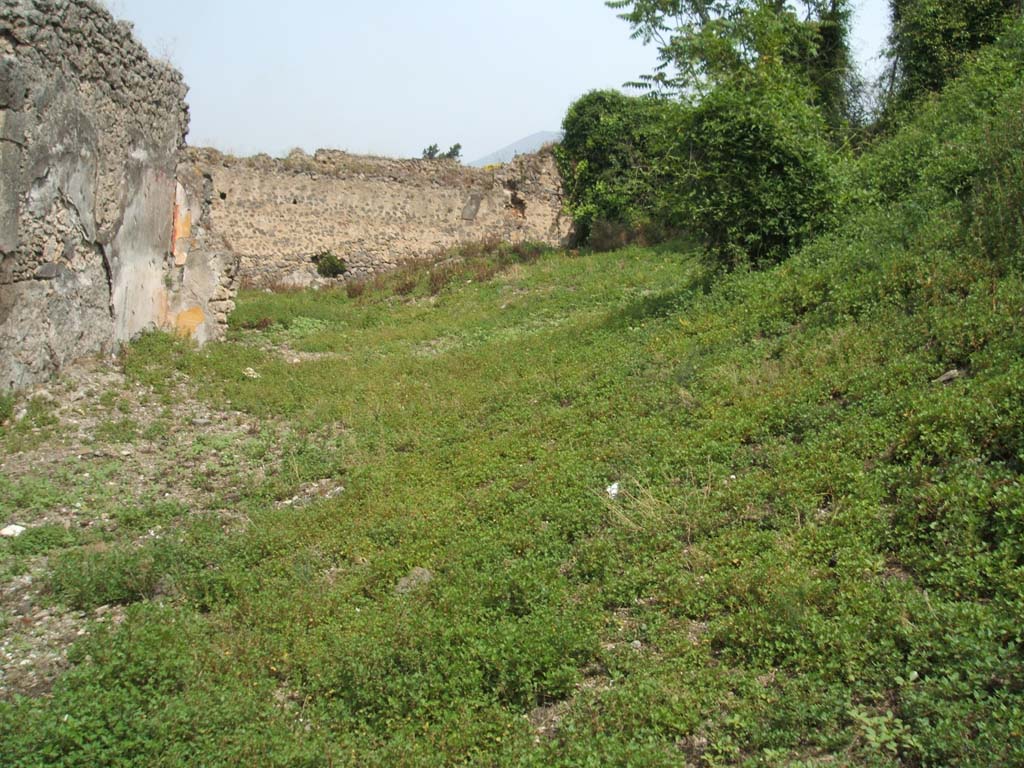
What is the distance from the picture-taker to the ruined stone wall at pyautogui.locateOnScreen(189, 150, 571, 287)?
723 inches

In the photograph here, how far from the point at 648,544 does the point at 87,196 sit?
6738 mm

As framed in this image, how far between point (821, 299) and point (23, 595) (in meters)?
5.95

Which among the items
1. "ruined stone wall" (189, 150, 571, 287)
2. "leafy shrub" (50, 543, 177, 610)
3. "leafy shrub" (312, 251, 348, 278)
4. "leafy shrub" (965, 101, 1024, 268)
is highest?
"ruined stone wall" (189, 150, 571, 287)

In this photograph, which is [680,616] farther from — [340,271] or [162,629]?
[340,271]

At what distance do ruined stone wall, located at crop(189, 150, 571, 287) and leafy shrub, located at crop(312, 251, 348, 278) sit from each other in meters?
0.15

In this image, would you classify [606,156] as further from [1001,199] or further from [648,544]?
[648,544]

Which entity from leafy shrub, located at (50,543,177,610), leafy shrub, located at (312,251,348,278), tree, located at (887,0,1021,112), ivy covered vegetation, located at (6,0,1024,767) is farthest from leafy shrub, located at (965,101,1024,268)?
leafy shrub, located at (312,251,348,278)

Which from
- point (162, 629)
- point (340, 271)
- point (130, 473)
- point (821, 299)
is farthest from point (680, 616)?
point (340, 271)

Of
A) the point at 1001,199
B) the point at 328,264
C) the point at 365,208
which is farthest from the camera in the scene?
the point at 365,208

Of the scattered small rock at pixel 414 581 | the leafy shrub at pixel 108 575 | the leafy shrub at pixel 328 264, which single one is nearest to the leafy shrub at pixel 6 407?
the leafy shrub at pixel 108 575

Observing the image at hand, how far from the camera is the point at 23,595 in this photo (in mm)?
4473

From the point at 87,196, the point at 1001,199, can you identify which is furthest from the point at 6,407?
the point at 1001,199

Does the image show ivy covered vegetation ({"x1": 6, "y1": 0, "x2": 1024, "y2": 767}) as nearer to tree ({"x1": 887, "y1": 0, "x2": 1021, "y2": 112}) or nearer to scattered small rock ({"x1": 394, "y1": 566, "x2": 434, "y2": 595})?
scattered small rock ({"x1": 394, "y1": 566, "x2": 434, "y2": 595})

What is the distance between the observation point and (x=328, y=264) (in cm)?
1889
